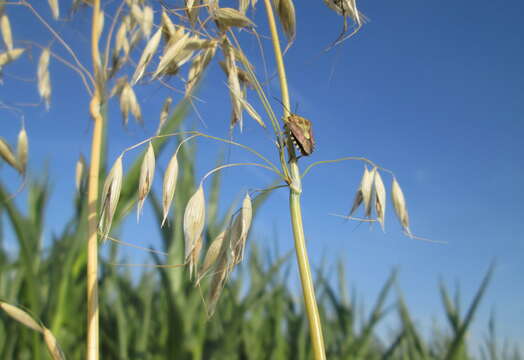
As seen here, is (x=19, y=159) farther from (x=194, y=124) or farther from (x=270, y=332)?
(x=270, y=332)

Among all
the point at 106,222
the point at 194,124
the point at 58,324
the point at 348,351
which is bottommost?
the point at 348,351

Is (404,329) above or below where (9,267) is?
below

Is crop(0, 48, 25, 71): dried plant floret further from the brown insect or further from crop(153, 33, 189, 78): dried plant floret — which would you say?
the brown insect

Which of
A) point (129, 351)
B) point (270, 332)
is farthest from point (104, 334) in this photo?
point (270, 332)

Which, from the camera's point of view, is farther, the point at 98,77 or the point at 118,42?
the point at 118,42

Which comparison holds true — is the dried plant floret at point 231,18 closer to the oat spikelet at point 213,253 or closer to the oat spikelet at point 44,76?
the oat spikelet at point 213,253

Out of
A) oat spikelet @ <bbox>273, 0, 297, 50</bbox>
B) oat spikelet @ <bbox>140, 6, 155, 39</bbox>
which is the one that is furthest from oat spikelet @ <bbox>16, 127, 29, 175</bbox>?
oat spikelet @ <bbox>273, 0, 297, 50</bbox>

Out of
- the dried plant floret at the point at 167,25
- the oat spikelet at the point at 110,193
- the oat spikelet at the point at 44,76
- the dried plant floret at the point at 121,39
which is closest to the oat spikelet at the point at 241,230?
the oat spikelet at the point at 110,193
